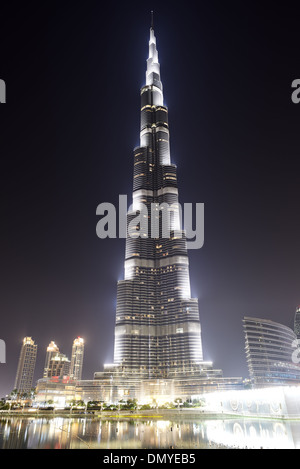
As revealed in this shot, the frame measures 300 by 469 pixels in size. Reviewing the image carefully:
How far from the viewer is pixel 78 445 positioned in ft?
148

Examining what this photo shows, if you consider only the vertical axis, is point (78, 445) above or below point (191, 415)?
below

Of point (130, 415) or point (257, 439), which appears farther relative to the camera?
point (130, 415)

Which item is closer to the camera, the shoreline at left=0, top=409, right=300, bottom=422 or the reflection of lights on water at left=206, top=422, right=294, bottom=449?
the reflection of lights on water at left=206, top=422, right=294, bottom=449

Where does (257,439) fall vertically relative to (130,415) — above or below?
below

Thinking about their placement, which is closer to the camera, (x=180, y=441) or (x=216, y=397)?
(x=180, y=441)

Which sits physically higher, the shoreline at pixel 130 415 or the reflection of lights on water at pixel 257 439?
the shoreline at pixel 130 415

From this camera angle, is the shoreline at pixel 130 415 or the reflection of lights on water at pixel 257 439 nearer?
the reflection of lights on water at pixel 257 439

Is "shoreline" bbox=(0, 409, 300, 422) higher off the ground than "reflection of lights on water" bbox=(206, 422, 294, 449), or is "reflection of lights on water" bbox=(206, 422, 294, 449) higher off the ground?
"shoreline" bbox=(0, 409, 300, 422)
